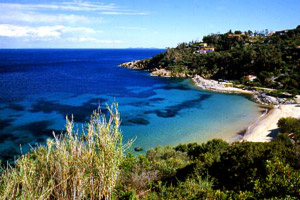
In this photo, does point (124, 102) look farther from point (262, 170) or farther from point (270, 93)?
point (262, 170)

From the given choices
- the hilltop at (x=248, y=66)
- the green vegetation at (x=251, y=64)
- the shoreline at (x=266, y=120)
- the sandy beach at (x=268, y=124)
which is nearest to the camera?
the sandy beach at (x=268, y=124)

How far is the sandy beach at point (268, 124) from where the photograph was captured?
84.3 ft

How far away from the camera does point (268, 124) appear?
97.3 ft

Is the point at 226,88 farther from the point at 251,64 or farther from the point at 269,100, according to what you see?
the point at 251,64

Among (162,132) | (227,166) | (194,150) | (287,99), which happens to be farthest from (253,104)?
(227,166)

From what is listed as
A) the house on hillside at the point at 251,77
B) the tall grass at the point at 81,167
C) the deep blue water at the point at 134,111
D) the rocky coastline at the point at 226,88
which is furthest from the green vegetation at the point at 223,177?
the house on hillside at the point at 251,77

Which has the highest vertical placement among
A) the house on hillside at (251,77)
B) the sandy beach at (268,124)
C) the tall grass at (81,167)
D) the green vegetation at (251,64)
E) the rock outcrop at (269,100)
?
the green vegetation at (251,64)

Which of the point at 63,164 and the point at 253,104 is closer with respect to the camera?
the point at 63,164

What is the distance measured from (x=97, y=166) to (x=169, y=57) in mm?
83124

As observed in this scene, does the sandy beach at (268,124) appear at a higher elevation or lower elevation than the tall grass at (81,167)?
lower

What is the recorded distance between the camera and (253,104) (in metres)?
41.3

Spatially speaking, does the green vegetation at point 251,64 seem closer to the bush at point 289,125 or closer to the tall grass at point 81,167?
the bush at point 289,125

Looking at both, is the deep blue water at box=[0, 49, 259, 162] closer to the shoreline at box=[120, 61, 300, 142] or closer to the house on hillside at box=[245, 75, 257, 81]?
the shoreline at box=[120, 61, 300, 142]

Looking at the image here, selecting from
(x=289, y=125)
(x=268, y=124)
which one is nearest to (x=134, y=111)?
(x=268, y=124)
